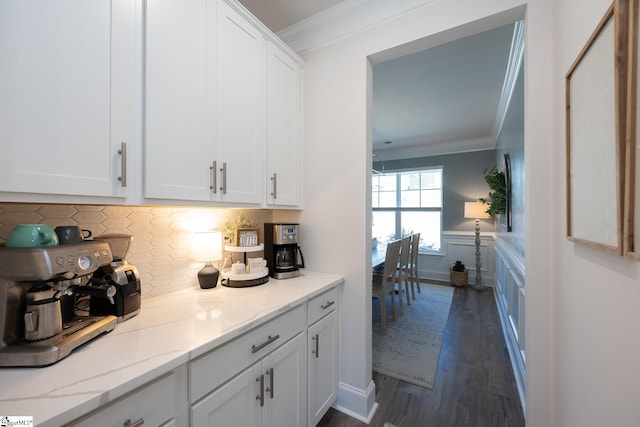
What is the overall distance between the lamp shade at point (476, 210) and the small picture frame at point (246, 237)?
13.7 ft

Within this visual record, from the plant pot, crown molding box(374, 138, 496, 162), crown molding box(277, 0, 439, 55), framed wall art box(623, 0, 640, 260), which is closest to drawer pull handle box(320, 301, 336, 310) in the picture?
framed wall art box(623, 0, 640, 260)

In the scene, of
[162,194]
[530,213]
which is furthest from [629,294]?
[162,194]

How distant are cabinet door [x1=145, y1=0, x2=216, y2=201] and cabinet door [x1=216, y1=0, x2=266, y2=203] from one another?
0.06 metres

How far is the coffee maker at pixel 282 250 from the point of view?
5.84 feet

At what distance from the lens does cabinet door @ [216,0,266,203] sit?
1364 mm

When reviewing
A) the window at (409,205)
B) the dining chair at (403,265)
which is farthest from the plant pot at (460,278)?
the dining chair at (403,265)

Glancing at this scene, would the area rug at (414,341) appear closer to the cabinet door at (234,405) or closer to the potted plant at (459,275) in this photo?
the potted plant at (459,275)

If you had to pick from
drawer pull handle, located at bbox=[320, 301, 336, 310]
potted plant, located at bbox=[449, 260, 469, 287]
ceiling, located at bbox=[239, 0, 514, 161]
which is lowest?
potted plant, located at bbox=[449, 260, 469, 287]

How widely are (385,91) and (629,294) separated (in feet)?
9.36

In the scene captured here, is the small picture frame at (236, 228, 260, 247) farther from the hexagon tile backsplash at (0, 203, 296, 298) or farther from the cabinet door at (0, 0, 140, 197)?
the cabinet door at (0, 0, 140, 197)

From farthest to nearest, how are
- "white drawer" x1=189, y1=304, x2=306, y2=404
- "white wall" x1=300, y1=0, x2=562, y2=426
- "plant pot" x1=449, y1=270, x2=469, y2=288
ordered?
1. "plant pot" x1=449, y1=270, x2=469, y2=288
2. "white wall" x1=300, y1=0, x2=562, y2=426
3. "white drawer" x1=189, y1=304, x2=306, y2=404

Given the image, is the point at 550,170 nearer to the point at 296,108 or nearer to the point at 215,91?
the point at 296,108

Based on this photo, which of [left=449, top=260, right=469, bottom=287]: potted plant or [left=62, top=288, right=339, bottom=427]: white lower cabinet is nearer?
[left=62, top=288, right=339, bottom=427]: white lower cabinet

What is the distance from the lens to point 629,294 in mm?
655
